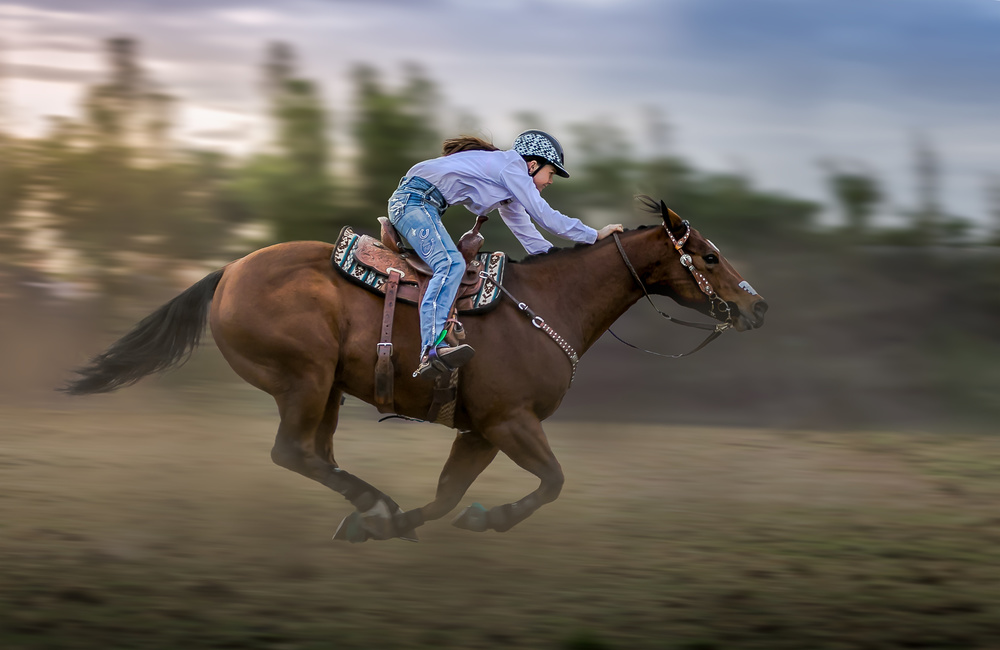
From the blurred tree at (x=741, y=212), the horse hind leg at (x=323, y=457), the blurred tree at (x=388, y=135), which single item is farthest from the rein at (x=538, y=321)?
the blurred tree at (x=741, y=212)

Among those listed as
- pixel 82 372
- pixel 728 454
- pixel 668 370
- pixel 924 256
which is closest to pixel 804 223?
pixel 924 256

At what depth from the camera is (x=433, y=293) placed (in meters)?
5.43

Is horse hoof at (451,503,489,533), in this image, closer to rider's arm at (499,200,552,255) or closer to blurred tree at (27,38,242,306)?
rider's arm at (499,200,552,255)

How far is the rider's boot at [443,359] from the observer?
210 inches

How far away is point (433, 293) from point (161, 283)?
840 centimetres

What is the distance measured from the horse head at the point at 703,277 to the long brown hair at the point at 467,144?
1.02m

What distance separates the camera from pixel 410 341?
18.1 feet

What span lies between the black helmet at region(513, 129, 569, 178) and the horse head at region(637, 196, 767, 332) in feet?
2.06

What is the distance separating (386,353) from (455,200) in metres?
1.01

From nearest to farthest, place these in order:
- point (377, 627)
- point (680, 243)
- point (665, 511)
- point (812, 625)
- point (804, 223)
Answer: point (377, 627) → point (812, 625) → point (680, 243) → point (665, 511) → point (804, 223)

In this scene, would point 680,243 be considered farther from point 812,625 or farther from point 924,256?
point 924,256

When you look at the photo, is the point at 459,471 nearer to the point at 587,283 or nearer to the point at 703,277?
the point at 587,283

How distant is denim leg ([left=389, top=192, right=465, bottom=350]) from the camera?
5.41 metres

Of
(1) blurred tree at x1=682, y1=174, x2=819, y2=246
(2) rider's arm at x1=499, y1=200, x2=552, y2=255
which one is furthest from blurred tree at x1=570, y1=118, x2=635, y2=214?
(2) rider's arm at x1=499, y1=200, x2=552, y2=255
